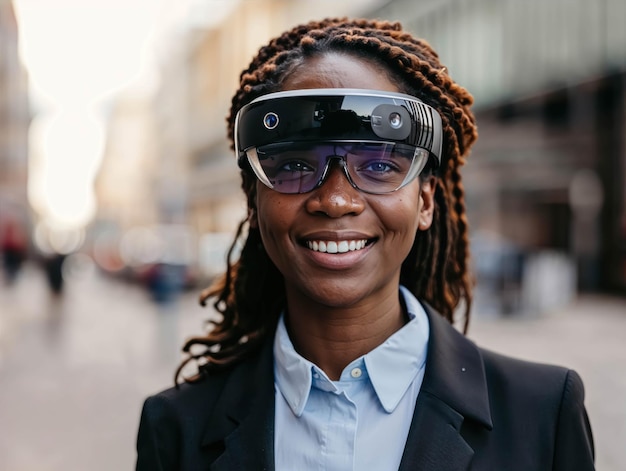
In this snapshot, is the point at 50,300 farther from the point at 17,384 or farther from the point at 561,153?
the point at 561,153

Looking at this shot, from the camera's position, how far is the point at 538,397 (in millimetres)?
1591

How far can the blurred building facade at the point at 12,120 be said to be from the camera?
50.5 m

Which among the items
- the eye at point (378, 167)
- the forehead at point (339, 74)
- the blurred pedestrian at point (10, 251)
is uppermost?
the forehead at point (339, 74)

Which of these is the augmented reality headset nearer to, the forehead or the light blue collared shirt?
the forehead

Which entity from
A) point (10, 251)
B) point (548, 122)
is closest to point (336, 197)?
point (10, 251)

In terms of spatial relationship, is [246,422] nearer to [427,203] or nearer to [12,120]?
[427,203]

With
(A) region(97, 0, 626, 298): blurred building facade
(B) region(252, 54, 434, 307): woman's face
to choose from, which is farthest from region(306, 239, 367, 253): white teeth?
(A) region(97, 0, 626, 298): blurred building facade

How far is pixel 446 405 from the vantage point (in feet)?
5.17

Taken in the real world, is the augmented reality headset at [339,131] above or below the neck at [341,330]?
above

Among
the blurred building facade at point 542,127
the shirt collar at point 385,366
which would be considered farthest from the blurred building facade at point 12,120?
the shirt collar at point 385,366

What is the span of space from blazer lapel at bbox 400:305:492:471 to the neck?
5.4 inches

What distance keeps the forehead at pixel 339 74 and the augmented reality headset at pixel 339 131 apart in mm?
59

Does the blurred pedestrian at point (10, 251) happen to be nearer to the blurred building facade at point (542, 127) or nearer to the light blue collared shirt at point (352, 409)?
the blurred building facade at point (542, 127)

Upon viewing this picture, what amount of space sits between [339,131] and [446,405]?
0.67m
